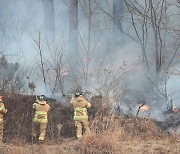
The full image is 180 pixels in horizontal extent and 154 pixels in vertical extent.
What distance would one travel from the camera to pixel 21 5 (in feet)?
92.5

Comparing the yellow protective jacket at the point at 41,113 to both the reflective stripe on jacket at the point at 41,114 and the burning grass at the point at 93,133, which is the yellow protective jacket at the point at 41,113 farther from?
the burning grass at the point at 93,133

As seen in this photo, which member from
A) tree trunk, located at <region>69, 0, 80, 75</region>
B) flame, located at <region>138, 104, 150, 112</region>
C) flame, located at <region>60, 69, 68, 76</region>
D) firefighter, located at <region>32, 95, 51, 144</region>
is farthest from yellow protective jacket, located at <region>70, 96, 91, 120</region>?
tree trunk, located at <region>69, 0, 80, 75</region>

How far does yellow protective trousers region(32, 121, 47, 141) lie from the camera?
34.6 ft

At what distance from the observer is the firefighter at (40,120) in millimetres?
10586

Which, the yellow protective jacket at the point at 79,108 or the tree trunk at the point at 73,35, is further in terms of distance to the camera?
the tree trunk at the point at 73,35

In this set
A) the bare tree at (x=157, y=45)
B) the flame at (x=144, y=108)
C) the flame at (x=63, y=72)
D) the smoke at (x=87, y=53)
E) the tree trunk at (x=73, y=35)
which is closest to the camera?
the flame at (x=144, y=108)

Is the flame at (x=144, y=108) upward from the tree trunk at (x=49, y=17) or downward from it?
downward

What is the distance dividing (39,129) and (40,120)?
401mm

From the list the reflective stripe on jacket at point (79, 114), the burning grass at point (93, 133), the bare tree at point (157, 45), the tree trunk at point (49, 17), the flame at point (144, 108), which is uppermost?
the tree trunk at point (49, 17)

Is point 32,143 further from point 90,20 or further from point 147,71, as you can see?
point 90,20

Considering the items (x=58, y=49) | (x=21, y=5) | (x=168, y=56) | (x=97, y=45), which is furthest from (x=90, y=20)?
(x=21, y=5)

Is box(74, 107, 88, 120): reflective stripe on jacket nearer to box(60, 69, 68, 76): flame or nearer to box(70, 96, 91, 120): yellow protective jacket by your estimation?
box(70, 96, 91, 120): yellow protective jacket

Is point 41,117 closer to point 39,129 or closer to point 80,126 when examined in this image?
point 39,129

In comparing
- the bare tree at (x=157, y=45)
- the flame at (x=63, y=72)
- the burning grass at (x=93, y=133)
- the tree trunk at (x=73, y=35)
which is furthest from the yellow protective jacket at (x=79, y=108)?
the tree trunk at (x=73, y=35)
